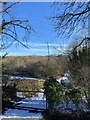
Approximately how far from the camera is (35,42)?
4000 mm

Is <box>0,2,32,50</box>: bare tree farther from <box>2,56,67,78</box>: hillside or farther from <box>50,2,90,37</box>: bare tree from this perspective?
<box>50,2,90,37</box>: bare tree

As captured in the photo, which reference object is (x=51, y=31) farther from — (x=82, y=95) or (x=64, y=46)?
(x=82, y=95)

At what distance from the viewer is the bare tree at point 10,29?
4051mm

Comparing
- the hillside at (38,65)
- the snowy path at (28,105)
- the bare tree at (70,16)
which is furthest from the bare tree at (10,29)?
the snowy path at (28,105)

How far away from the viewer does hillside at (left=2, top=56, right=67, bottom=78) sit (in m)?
3.95

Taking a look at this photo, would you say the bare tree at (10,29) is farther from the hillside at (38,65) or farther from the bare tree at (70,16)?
the bare tree at (70,16)

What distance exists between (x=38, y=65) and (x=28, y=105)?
0.68 metres

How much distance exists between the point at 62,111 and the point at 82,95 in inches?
11.4

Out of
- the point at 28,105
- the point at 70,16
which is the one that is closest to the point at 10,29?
the point at 70,16

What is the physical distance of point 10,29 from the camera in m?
4.12

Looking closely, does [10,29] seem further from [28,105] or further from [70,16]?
[28,105]

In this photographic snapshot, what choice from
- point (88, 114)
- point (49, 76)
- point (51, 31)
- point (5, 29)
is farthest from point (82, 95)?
point (5, 29)

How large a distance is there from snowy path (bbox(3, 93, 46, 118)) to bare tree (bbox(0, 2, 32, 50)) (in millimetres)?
749

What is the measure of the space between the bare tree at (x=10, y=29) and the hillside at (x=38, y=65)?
0.21 meters
